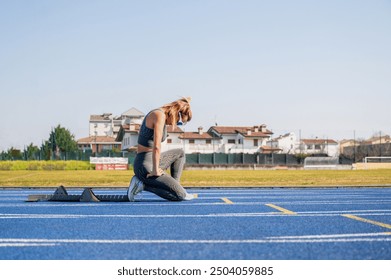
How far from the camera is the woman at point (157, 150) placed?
20.6 ft

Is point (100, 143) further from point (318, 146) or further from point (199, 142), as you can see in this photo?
point (318, 146)

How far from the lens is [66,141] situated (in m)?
97.4

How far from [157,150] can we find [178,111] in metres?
0.68

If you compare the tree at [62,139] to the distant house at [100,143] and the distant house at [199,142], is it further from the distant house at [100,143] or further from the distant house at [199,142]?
the distant house at [199,142]

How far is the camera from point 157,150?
6.18 metres

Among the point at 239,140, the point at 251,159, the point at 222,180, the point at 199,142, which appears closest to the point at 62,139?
the point at 199,142

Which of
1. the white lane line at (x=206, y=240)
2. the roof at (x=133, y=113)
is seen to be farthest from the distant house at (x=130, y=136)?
the white lane line at (x=206, y=240)

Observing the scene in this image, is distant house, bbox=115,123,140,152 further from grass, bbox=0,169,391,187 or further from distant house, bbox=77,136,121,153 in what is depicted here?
grass, bbox=0,169,391,187

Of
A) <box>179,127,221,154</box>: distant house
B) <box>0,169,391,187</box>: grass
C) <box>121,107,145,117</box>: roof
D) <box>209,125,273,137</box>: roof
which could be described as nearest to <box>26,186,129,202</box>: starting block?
<box>0,169,391,187</box>: grass

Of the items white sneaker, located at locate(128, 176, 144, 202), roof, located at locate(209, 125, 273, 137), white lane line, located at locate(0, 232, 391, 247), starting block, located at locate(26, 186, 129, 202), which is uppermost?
roof, located at locate(209, 125, 273, 137)

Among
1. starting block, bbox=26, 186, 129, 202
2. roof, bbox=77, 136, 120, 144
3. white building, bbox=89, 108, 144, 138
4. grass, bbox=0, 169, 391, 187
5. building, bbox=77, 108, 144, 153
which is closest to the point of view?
starting block, bbox=26, 186, 129, 202

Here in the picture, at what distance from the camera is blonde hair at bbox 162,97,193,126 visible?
251 inches
